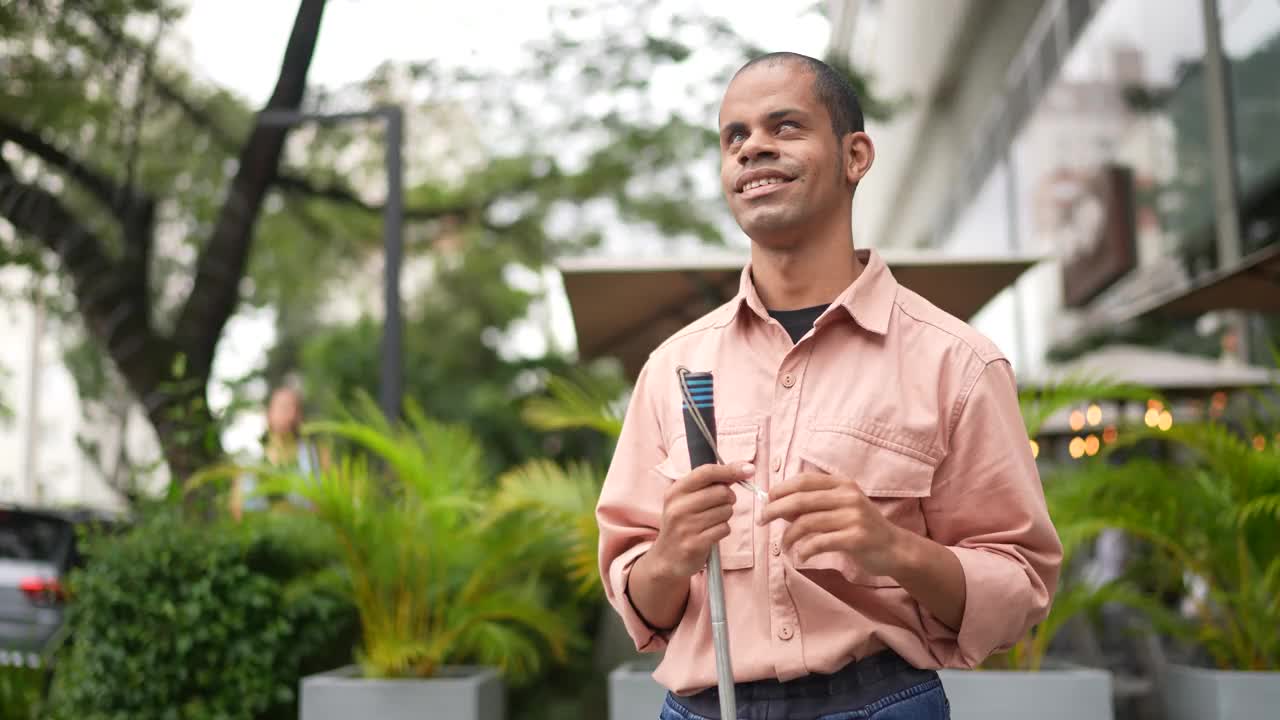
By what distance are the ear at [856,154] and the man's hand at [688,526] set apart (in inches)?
19.3

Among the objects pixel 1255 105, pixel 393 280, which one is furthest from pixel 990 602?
pixel 1255 105

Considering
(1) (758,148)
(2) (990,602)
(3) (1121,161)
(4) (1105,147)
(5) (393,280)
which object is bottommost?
(2) (990,602)

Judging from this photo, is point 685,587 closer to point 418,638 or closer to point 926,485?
point 926,485

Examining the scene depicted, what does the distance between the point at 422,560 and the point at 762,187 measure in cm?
384

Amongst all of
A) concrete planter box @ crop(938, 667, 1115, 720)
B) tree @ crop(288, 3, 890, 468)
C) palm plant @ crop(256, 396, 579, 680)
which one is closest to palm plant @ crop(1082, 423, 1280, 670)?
concrete planter box @ crop(938, 667, 1115, 720)

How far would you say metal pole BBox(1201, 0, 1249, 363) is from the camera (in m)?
12.0

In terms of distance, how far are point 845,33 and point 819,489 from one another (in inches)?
1464

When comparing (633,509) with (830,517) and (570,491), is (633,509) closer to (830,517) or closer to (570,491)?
(830,517)

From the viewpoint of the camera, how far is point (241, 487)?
20.5ft

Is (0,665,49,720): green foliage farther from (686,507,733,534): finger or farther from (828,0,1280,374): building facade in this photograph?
(686,507,733,534): finger

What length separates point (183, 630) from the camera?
5.20 metres

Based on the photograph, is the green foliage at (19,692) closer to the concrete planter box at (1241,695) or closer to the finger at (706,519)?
the concrete planter box at (1241,695)

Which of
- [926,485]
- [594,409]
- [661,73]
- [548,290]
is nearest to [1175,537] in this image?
[594,409]

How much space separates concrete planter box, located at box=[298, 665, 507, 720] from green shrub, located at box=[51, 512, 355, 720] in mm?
236
